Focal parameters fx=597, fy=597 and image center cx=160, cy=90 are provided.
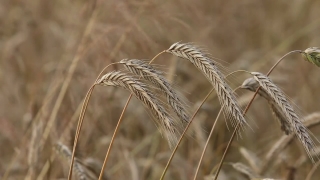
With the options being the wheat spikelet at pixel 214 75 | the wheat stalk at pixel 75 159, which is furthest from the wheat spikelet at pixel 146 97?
the wheat stalk at pixel 75 159

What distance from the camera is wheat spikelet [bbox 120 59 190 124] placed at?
5.34 ft

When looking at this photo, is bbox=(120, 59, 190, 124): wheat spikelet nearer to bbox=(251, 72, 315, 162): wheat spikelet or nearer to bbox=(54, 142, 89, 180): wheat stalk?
bbox=(251, 72, 315, 162): wheat spikelet

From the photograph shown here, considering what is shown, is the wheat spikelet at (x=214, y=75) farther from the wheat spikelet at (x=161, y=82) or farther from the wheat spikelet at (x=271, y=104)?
the wheat spikelet at (x=271, y=104)

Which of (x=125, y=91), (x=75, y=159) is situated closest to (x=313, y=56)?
(x=75, y=159)

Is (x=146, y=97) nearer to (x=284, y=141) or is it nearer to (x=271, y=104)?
(x=271, y=104)

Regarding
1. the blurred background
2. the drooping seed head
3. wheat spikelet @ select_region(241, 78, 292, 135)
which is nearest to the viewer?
the drooping seed head

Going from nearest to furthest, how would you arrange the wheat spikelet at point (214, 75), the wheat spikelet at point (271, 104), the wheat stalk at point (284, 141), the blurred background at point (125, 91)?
the wheat spikelet at point (214, 75) < the wheat spikelet at point (271, 104) < the wheat stalk at point (284, 141) < the blurred background at point (125, 91)

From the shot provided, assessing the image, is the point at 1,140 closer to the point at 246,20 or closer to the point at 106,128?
the point at 106,128

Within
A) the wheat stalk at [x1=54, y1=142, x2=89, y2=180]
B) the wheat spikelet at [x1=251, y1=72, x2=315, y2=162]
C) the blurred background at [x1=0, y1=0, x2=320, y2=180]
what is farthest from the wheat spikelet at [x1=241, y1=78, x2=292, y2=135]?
the wheat stalk at [x1=54, y1=142, x2=89, y2=180]

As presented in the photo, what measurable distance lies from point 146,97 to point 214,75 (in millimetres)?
196

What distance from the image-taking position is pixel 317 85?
4918mm

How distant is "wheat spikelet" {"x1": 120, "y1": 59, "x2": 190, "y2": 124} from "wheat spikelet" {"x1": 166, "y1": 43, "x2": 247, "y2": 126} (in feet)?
0.34

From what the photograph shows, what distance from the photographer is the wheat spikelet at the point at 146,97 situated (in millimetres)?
1589

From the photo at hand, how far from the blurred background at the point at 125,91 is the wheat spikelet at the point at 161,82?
0.13 feet
